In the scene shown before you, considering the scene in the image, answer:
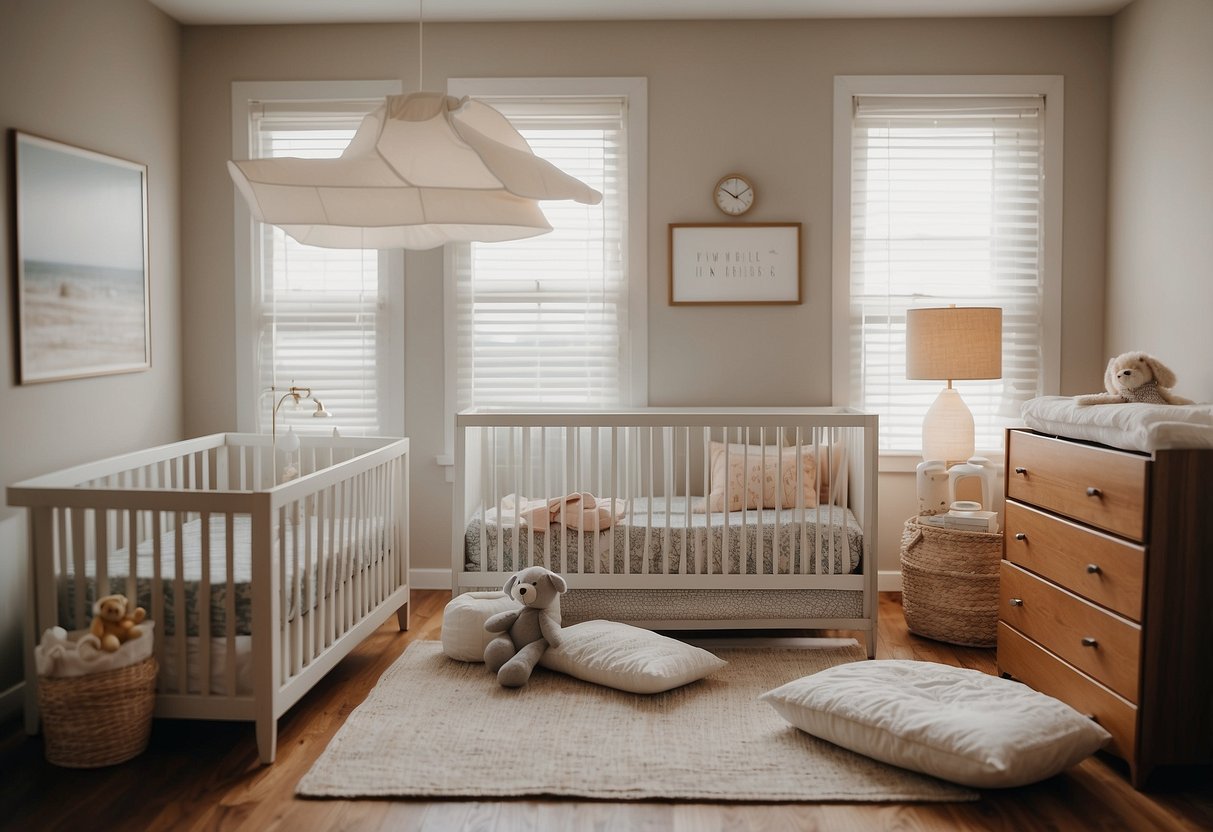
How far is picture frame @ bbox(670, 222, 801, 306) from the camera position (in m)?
3.83

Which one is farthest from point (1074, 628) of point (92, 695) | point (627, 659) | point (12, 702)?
point (12, 702)

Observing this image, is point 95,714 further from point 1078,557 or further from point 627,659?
point 1078,557

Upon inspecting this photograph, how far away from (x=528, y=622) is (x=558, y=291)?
1.52 m

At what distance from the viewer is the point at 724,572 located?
3195mm

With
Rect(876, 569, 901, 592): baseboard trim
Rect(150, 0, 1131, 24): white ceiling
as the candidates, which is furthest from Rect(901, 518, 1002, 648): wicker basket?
Rect(150, 0, 1131, 24): white ceiling

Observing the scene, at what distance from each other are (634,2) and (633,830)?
294 cm

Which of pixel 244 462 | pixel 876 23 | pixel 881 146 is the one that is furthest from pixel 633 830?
pixel 876 23

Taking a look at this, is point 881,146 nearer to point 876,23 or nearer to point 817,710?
point 876,23

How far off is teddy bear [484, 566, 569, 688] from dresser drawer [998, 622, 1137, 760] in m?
1.36

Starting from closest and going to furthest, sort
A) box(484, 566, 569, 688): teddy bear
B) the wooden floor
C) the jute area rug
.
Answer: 1. the wooden floor
2. the jute area rug
3. box(484, 566, 569, 688): teddy bear

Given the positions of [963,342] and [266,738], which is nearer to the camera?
[266,738]

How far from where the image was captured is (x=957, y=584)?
3.22m

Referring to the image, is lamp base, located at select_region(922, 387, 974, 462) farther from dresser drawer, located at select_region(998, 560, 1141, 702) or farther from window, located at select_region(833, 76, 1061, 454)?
dresser drawer, located at select_region(998, 560, 1141, 702)

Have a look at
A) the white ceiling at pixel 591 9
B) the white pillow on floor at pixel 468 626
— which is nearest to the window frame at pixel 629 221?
the white ceiling at pixel 591 9
